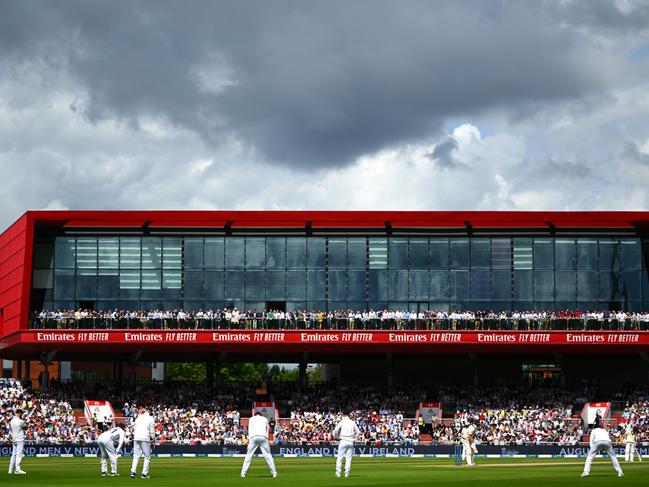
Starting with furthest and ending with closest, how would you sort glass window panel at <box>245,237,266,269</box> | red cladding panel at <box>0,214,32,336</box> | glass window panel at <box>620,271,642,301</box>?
glass window panel at <box>245,237,266,269</box> < glass window panel at <box>620,271,642,301</box> < red cladding panel at <box>0,214,32,336</box>

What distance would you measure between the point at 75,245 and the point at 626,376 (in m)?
38.1

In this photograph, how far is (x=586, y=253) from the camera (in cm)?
7900

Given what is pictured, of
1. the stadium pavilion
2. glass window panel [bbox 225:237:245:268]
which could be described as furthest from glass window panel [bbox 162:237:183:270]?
glass window panel [bbox 225:237:245:268]

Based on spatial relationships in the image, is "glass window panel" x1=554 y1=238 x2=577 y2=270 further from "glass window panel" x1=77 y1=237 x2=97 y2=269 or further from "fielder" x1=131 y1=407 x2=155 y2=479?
"fielder" x1=131 y1=407 x2=155 y2=479

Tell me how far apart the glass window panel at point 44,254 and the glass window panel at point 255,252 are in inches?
500

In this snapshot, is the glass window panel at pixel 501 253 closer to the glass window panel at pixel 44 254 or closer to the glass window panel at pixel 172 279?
the glass window panel at pixel 172 279

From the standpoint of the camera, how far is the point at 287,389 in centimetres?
7681

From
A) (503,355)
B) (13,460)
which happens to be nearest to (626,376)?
→ (503,355)

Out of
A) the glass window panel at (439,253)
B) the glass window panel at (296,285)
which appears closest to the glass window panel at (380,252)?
the glass window panel at (439,253)

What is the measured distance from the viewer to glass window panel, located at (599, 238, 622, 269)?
259 ft

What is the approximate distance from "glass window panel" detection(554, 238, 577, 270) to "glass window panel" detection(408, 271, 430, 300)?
8.52 metres

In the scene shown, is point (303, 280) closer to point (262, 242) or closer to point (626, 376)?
point (262, 242)

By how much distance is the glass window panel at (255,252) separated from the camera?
79.6 meters

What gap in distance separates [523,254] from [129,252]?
84.0 feet
